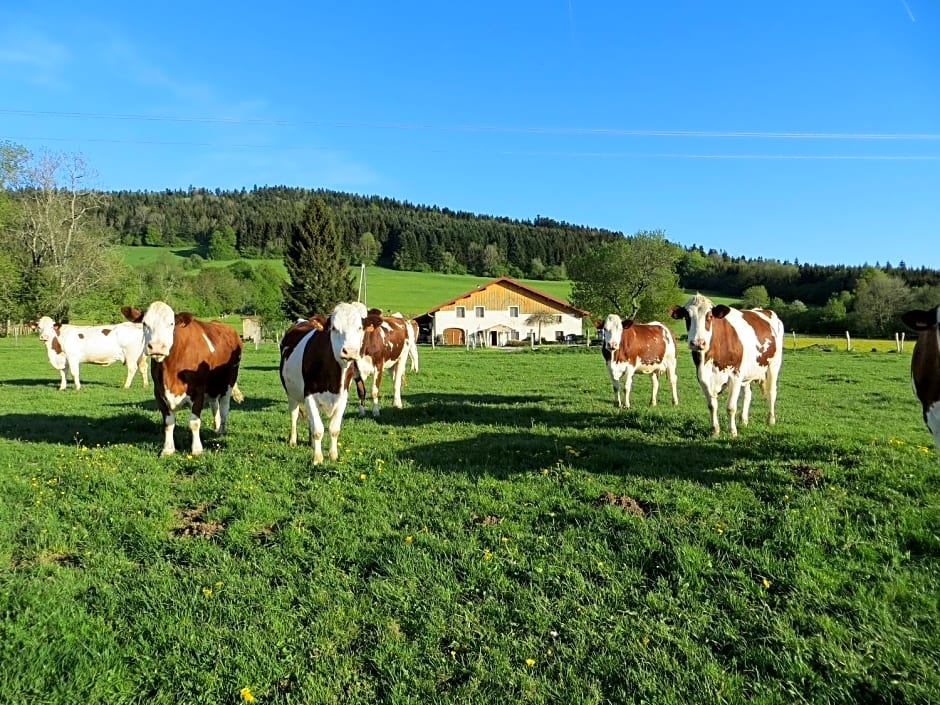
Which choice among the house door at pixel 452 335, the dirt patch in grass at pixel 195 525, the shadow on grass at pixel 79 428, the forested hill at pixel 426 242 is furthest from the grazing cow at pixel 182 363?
the forested hill at pixel 426 242

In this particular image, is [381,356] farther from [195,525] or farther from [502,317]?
[502,317]

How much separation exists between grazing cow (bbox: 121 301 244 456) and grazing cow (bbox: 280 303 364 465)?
4.46 ft

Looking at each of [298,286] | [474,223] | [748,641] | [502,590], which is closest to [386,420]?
[502,590]

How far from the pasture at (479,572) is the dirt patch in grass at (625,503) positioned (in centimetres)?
3

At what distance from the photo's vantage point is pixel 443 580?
468 cm

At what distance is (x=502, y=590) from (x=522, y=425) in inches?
246

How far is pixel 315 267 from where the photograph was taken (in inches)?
2372

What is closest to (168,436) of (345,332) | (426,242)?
(345,332)

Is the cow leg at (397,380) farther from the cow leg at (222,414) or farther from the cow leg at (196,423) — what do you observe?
the cow leg at (196,423)

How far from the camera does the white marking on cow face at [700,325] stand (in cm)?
953

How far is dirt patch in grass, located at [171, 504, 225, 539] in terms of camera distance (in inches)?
225

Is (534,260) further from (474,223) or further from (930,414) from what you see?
(930,414)

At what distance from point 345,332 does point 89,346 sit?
15.3 m

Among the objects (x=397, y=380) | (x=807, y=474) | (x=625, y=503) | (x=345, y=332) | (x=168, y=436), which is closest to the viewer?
(x=625, y=503)
